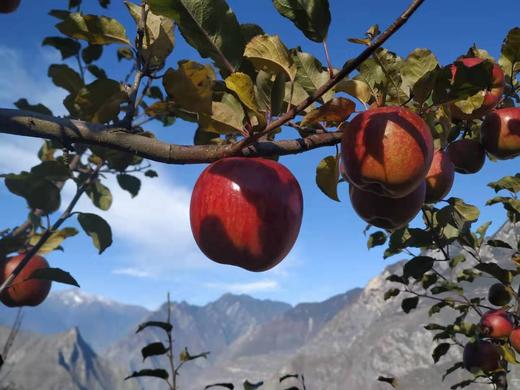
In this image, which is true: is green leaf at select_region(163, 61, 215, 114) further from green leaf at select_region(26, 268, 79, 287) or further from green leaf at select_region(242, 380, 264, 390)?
green leaf at select_region(242, 380, 264, 390)

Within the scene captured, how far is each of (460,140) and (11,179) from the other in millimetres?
2850

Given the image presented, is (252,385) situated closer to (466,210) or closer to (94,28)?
(466,210)

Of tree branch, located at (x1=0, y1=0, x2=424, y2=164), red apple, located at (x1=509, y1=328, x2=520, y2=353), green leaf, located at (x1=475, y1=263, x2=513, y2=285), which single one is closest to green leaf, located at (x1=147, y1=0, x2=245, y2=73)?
tree branch, located at (x1=0, y1=0, x2=424, y2=164)

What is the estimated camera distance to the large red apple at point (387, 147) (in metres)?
1.25

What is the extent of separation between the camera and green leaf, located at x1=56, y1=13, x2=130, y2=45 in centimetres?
142

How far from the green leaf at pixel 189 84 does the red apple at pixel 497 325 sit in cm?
338

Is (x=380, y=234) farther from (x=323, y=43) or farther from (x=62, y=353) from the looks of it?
(x=62, y=353)

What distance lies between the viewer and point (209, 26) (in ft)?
3.46

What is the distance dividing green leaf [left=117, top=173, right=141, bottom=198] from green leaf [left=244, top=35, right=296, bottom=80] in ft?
9.58

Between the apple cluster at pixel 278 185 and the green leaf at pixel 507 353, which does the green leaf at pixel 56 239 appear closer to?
the apple cluster at pixel 278 185

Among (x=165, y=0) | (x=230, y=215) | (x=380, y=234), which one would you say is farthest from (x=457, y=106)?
(x=380, y=234)

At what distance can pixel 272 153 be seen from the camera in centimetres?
123

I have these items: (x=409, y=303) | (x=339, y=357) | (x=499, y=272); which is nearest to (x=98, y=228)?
(x=409, y=303)

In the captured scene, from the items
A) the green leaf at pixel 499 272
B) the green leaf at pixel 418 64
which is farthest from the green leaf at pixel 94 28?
the green leaf at pixel 499 272
